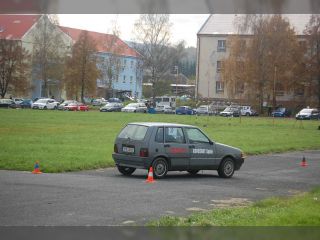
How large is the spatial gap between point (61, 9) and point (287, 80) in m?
78.2

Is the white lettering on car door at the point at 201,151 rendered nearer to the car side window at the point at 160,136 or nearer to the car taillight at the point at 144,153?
the car side window at the point at 160,136

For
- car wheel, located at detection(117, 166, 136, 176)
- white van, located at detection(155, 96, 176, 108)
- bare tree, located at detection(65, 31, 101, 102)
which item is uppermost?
bare tree, located at detection(65, 31, 101, 102)

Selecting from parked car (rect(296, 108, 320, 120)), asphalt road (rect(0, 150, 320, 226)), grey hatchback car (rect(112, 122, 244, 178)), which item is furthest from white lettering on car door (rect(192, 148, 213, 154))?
parked car (rect(296, 108, 320, 120))

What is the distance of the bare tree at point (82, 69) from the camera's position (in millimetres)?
81875

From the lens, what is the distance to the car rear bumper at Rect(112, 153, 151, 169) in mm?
16453

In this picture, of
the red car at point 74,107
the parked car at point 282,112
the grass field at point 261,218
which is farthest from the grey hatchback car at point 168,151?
the parked car at point 282,112

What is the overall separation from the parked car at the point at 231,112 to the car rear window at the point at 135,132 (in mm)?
61060

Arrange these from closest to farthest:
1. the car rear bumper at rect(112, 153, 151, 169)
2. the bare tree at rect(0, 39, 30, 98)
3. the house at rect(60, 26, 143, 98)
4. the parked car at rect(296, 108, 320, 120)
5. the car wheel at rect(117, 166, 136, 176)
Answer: the car rear bumper at rect(112, 153, 151, 169) → the car wheel at rect(117, 166, 136, 176) → the bare tree at rect(0, 39, 30, 98) → the parked car at rect(296, 108, 320, 120) → the house at rect(60, 26, 143, 98)

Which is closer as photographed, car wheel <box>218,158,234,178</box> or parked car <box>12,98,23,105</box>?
car wheel <box>218,158,234,178</box>

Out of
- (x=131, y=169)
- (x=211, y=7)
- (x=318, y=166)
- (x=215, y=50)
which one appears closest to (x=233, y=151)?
(x=131, y=169)

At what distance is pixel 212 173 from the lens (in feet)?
64.7

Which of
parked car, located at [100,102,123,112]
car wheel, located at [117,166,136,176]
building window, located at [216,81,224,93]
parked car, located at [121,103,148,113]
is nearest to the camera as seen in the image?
car wheel, located at [117,166,136,176]

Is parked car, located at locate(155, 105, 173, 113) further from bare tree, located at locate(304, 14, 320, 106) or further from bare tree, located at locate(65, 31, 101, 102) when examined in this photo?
bare tree, located at locate(304, 14, 320, 106)

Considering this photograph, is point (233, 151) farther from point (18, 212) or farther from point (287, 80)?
point (287, 80)
